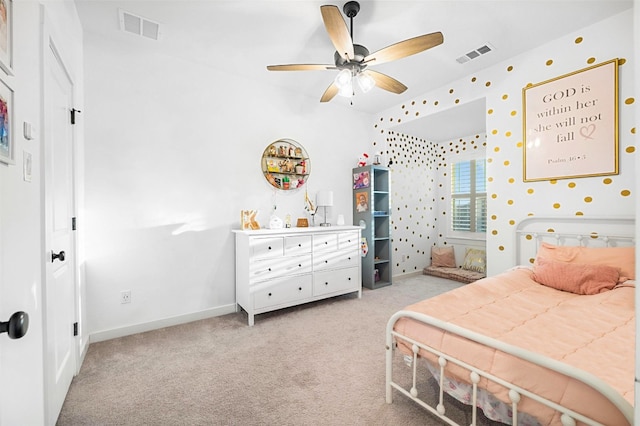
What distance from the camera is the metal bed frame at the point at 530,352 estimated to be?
0.90 m

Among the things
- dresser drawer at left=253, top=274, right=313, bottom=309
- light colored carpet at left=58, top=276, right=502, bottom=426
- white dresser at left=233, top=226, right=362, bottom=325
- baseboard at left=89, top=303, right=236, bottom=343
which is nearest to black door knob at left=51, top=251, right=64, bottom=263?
light colored carpet at left=58, top=276, right=502, bottom=426

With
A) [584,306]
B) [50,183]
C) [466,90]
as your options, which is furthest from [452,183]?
[50,183]

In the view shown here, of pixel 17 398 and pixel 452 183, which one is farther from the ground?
pixel 452 183

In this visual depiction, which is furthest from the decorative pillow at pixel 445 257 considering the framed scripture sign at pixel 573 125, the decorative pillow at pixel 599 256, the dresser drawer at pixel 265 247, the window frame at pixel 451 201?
the dresser drawer at pixel 265 247

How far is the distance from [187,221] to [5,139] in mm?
2033

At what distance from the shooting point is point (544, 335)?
4.37 feet

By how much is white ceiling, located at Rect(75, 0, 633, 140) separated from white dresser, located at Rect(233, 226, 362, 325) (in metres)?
1.81

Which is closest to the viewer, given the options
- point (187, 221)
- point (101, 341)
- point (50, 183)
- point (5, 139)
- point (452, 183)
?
point (5, 139)

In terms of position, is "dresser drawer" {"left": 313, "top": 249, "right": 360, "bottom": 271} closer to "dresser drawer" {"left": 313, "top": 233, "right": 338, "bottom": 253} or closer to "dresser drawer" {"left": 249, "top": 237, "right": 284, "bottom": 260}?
"dresser drawer" {"left": 313, "top": 233, "right": 338, "bottom": 253}

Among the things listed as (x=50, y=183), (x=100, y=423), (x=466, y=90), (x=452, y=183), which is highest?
(x=466, y=90)

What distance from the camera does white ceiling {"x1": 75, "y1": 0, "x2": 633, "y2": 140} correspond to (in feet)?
7.06

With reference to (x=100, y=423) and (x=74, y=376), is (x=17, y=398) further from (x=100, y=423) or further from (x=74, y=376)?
(x=74, y=376)

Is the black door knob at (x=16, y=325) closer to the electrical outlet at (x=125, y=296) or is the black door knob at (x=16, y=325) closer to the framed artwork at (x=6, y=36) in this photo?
the framed artwork at (x=6, y=36)

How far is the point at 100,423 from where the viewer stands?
1525 millimetres
